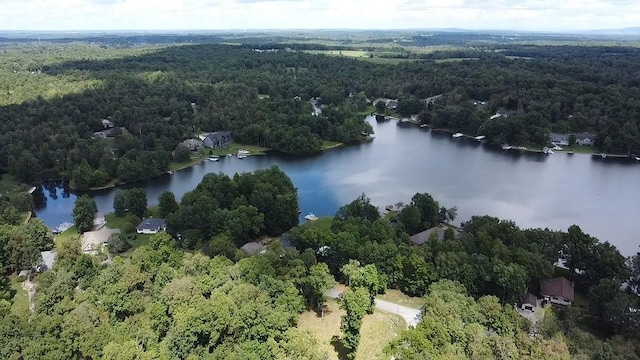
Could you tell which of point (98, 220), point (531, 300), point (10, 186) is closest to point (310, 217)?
point (98, 220)

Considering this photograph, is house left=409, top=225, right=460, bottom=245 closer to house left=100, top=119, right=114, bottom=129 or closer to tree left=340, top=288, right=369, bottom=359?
tree left=340, top=288, right=369, bottom=359

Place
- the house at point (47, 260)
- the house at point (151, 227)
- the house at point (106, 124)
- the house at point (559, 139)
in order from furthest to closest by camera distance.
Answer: the house at point (106, 124)
the house at point (559, 139)
the house at point (151, 227)
the house at point (47, 260)

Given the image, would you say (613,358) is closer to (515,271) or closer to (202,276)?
(515,271)

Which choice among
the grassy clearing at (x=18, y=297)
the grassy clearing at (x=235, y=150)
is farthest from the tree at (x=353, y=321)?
the grassy clearing at (x=235, y=150)

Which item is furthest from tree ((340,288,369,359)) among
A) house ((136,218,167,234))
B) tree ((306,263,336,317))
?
house ((136,218,167,234))

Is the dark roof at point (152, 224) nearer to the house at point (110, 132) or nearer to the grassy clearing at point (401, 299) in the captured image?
the grassy clearing at point (401, 299)

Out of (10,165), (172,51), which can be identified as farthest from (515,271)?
(172,51)
